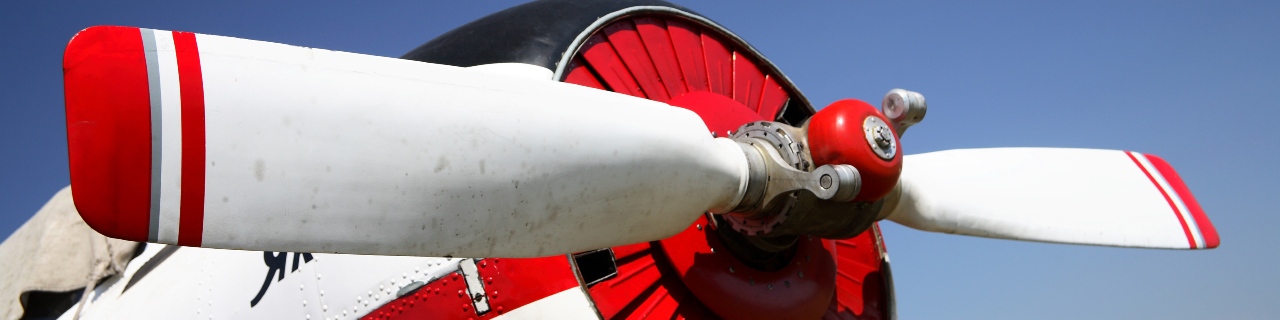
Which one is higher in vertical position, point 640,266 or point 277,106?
point 277,106

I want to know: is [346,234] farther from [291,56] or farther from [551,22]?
[551,22]

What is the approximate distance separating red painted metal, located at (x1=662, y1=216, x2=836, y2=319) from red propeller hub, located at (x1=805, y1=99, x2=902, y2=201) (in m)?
0.54

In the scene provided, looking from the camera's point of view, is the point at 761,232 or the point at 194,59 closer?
the point at 194,59

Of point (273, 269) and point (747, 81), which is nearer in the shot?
point (273, 269)

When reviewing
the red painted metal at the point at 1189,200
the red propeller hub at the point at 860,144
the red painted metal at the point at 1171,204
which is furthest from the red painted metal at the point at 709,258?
the red painted metal at the point at 1189,200

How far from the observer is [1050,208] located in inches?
165

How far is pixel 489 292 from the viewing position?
3293mm

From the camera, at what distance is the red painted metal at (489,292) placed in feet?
10.8

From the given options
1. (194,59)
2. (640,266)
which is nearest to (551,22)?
(640,266)

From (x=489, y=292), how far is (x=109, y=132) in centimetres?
163

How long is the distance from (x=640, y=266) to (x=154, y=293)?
2.19 meters

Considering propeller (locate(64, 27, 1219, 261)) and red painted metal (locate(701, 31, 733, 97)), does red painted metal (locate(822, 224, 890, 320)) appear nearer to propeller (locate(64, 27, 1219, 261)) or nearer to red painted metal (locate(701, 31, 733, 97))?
red painted metal (locate(701, 31, 733, 97))

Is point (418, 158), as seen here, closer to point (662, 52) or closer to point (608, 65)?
point (608, 65)

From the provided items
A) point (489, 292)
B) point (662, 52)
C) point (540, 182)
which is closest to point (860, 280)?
point (662, 52)
